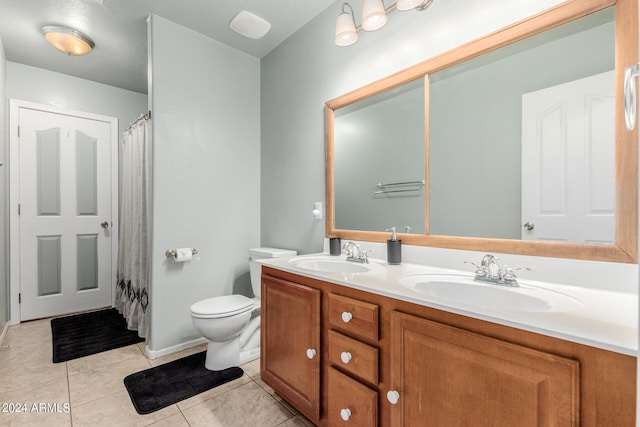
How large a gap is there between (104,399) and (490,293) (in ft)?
6.90

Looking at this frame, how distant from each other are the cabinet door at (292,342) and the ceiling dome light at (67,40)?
8.24 ft

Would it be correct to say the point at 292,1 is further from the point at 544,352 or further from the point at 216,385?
the point at 216,385

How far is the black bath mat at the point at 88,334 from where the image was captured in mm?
2246

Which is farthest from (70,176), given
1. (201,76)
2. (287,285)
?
(287,285)

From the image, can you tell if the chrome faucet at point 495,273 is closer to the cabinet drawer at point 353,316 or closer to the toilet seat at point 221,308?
the cabinet drawer at point 353,316

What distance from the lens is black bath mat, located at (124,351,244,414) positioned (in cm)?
165

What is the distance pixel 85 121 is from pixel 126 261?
165cm

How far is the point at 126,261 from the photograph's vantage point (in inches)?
110

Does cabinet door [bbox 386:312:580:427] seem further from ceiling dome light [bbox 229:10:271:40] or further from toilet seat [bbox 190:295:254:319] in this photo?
ceiling dome light [bbox 229:10:271:40]

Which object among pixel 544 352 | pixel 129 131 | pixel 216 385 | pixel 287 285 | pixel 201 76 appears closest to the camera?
pixel 544 352

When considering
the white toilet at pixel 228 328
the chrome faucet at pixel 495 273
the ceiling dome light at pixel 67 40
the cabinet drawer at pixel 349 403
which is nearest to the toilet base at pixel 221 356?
the white toilet at pixel 228 328

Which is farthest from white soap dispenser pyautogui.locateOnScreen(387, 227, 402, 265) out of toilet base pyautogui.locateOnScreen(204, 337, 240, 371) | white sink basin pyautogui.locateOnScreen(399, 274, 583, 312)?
toilet base pyautogui.locateOnScreen(204, 337, 240, 371)

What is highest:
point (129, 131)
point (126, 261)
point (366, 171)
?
point (129, 131)

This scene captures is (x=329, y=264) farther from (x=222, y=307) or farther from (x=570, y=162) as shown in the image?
(x=570, y=162)
